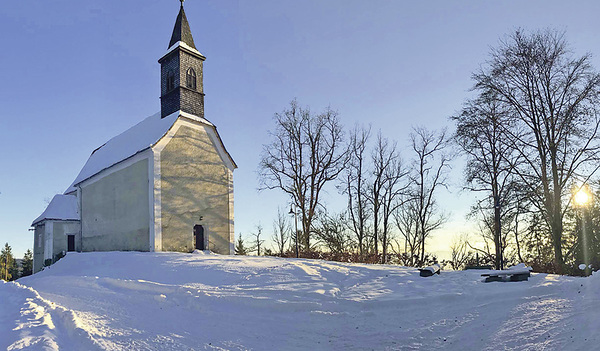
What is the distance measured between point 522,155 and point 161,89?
20.2 meters

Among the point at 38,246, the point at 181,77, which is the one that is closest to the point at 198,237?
the point at 181,77

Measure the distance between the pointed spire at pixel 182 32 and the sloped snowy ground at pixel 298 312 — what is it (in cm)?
1556

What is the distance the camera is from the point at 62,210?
28.0 metres

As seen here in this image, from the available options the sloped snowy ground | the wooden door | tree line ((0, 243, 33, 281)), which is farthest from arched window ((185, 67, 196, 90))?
tree line ((0, 243, 33, 281))

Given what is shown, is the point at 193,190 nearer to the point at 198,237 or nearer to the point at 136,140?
the point at 198,237

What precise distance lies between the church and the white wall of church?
0.05 metres

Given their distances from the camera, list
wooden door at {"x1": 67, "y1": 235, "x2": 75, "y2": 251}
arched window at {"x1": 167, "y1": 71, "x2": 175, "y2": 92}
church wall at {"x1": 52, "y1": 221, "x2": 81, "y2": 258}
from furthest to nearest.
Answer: wooden door at {"x1": 67, "y1": 235, "x2": 75, "y2": 251} → church wall at {"x1": 52, "y1": 221, "x2": 81, "y2": 258} → arched window at {"x1": 167, "y1": 71, "x2": 175, "y2": 92}

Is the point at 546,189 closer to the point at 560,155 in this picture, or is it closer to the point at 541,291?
the point at 560,155

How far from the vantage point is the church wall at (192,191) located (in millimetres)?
21469

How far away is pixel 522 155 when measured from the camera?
20766 millimetres

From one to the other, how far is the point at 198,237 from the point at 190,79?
9.13 m

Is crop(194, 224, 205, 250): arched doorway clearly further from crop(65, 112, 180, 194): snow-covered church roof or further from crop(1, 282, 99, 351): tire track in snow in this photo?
crop(1, 282, 99, 351): tire track in snow

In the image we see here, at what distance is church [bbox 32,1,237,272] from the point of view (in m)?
21.3

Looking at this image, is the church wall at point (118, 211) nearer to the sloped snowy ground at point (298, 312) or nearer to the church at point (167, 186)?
the church at point (167, 186)
